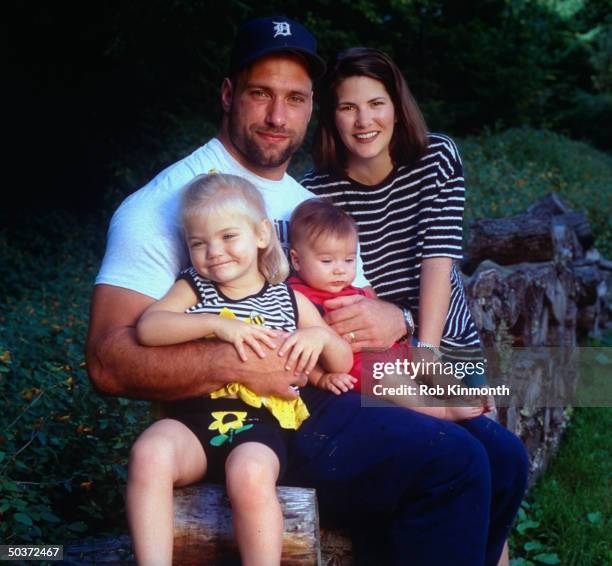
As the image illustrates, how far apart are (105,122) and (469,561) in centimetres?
846

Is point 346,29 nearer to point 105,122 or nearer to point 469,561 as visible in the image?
point 105,122

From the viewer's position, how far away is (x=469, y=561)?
247 centimetres

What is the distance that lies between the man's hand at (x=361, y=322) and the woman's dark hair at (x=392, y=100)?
2.50 feet

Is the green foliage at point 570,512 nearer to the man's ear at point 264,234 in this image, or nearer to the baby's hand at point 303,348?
the baby's hand at point 303,348

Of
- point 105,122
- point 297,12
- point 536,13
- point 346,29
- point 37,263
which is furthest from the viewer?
point 536,13

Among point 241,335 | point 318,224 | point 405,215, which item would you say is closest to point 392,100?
point 405,215

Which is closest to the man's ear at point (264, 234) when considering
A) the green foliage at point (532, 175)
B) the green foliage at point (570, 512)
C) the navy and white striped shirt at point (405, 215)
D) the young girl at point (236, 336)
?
the young girl at point (236, 336)

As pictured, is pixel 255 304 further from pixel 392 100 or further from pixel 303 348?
pixel 392 100

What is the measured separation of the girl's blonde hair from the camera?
97.4 inches

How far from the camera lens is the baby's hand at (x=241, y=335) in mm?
2410

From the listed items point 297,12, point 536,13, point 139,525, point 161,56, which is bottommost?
point 139,525

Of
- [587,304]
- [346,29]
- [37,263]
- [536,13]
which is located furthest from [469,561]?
[536,13]

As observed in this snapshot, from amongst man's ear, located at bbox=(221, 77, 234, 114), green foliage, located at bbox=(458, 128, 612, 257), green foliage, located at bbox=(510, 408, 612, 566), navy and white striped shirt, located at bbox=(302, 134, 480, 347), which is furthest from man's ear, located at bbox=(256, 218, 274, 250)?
green foliage, located at bbox=(458, 128, 612, 257)

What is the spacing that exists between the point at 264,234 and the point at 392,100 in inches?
45.4
